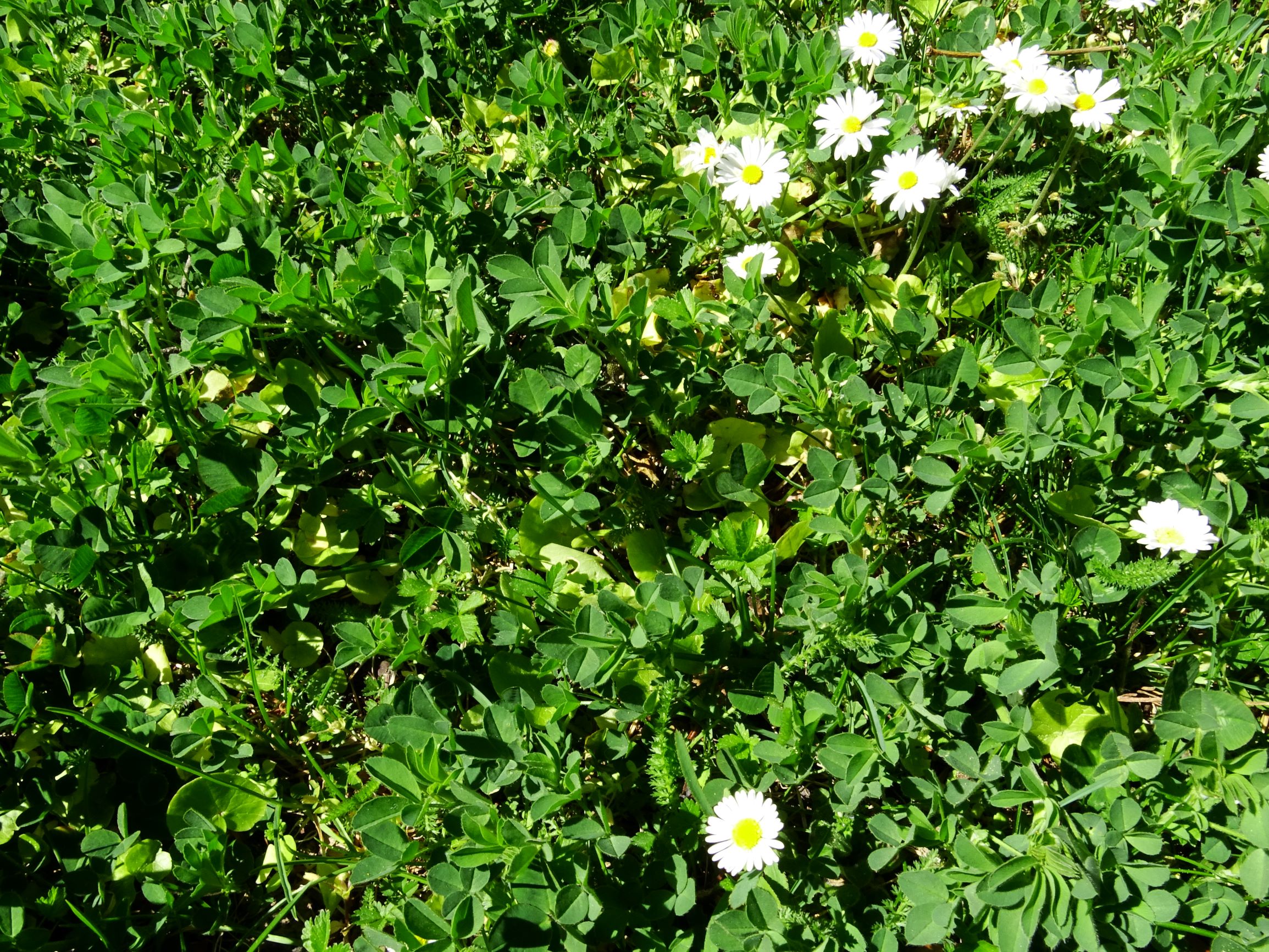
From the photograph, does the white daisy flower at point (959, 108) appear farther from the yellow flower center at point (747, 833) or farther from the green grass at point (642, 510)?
the yellow flower center at point (747, 833)

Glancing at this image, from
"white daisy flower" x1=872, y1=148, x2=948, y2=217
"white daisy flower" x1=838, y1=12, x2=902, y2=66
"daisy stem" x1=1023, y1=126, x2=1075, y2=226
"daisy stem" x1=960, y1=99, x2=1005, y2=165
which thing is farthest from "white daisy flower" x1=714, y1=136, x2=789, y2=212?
"daisy stem" x1=1023, y1=126, x2=1075, y2=226

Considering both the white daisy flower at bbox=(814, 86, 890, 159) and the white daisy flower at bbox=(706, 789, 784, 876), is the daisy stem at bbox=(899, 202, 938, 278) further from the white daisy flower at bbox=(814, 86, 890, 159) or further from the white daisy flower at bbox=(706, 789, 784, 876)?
the white daisy flower at bbox=(706, 789, 784, 876)

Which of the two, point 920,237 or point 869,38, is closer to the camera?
point 920,237

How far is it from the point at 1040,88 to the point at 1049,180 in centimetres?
26

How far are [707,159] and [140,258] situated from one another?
1.66 meters

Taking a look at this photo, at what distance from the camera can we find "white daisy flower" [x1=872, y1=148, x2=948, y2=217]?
2.65m

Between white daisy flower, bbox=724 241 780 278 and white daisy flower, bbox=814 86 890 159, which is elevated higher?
white daisy flower, bbox=814 86 890 159

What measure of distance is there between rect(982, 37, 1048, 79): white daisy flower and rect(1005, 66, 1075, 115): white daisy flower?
2cm

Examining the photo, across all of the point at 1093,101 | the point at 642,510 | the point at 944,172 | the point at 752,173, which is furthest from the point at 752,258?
the point at 1093,101

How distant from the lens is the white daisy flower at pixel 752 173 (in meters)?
2.72

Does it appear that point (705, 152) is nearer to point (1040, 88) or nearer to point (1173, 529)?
point (1040, 88)

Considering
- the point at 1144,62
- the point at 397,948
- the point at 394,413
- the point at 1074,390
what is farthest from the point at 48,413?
the point at 1144,62

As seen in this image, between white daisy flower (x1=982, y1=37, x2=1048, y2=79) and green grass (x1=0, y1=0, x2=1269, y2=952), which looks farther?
white daisy flower (x1=982, y1=37, x2=1048, y2=79)

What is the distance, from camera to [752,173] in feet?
9.04
